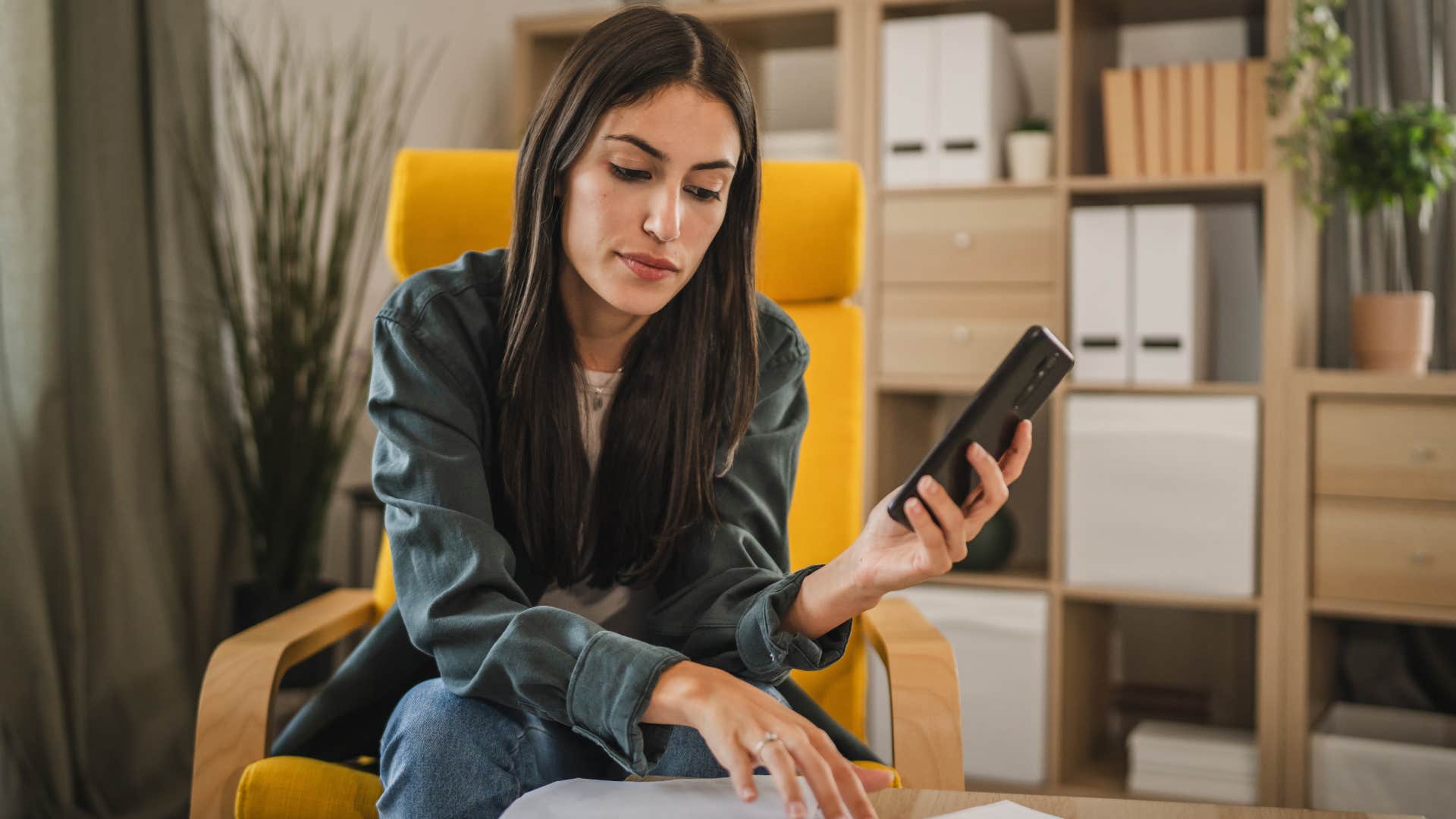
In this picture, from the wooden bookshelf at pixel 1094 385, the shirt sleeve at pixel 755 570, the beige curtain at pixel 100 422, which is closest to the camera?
the shirt sleeve at pixel 755 570

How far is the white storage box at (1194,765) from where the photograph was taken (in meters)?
2.23

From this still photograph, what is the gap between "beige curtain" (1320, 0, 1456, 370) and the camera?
2344mm

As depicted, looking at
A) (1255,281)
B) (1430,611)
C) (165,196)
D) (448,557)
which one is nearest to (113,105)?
(165,196)

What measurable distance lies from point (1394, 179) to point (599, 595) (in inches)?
66.6

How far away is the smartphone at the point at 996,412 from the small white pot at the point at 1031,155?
1622 millimetres

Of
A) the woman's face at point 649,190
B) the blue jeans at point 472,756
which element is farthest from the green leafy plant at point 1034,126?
the blue jeans at point 472,756

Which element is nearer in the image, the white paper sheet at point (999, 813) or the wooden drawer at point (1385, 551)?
the white paper sheet at point (999, 813)

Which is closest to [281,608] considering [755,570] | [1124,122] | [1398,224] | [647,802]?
[755,570]

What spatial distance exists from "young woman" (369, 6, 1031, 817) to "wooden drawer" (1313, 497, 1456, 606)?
53.5 inches

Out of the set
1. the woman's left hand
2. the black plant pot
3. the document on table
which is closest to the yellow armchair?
the woman's left hand

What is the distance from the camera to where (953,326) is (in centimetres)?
238

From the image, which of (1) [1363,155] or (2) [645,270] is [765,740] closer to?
(2) [645,270]

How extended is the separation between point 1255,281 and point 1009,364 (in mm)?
1794

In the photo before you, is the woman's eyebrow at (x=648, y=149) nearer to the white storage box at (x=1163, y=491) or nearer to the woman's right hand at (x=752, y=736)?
the woman's right hand at (x=752, y=736)
